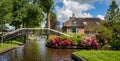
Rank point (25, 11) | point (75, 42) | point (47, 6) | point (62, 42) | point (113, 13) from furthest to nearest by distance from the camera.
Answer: point (113, 13) → point (47, 6) → point (25, 11) → point (62, 42) → point (75, 42)

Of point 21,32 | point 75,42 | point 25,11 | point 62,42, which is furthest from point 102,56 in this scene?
point 25,11

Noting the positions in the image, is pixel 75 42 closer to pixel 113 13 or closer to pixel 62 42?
pixel 62 42

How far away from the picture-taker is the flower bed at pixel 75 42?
44.1 m

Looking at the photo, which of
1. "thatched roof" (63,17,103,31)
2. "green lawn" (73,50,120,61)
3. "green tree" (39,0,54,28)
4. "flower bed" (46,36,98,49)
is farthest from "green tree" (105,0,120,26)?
"green lawn" (73,50,120,61)

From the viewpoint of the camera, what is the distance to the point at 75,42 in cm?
4541

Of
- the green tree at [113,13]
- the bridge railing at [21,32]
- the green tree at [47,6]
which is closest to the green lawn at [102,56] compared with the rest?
the bridge railing at [21,32]

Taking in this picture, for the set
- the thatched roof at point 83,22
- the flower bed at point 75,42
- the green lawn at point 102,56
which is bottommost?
the green lawn at point 102,56

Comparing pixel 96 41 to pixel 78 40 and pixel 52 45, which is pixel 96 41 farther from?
pixel 52 45

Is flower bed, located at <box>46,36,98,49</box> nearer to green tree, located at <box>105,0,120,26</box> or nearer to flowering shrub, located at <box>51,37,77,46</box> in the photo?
flowering shrub, located at <box>51,37,77,46</box>

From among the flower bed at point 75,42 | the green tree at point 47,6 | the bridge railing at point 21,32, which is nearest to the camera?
the flower bed at point 75,42

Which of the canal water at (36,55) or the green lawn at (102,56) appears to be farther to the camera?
the canal water at (36,55)

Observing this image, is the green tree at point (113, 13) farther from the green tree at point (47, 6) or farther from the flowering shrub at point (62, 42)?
the flowering shrub at point (62, 42)

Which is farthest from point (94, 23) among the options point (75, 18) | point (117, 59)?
point (117, 59)

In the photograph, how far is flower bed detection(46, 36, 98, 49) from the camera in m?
44.1
